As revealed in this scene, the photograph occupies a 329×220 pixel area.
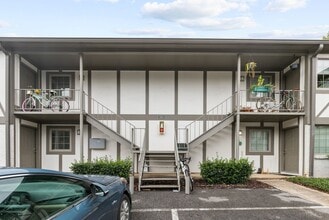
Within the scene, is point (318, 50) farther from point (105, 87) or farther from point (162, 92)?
point (105, 87)

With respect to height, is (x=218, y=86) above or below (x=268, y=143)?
above

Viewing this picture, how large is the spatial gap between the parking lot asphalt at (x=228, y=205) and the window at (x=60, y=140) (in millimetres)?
5335

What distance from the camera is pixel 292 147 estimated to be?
10.7 metres

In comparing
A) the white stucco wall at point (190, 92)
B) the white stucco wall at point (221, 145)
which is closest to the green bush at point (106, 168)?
the white stucco wall at point (190, 92)

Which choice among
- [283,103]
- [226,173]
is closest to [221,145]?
[226,173]

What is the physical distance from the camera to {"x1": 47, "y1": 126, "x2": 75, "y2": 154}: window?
1148 centimetres

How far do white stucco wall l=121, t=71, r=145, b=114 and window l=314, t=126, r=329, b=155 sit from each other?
6864mm

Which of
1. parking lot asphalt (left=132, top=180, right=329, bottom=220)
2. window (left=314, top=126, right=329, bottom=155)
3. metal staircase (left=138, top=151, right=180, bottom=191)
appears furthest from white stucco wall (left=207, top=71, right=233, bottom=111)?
parking lot asphalt (left=132, top=180, right=329, bottom=220)

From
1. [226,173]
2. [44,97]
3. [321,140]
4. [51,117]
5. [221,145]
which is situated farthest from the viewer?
[221,145]

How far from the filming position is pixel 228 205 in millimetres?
6113

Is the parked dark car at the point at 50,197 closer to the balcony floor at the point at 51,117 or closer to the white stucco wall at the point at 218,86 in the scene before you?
the balcony floor at the point at 51,117

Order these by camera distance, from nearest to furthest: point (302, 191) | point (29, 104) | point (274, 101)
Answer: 1. point (302, 191)
2. point (29, 104)
3. point (274, 101)

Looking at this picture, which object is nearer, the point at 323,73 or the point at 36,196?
the point at 36,196

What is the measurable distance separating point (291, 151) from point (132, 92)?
692 centimetres
